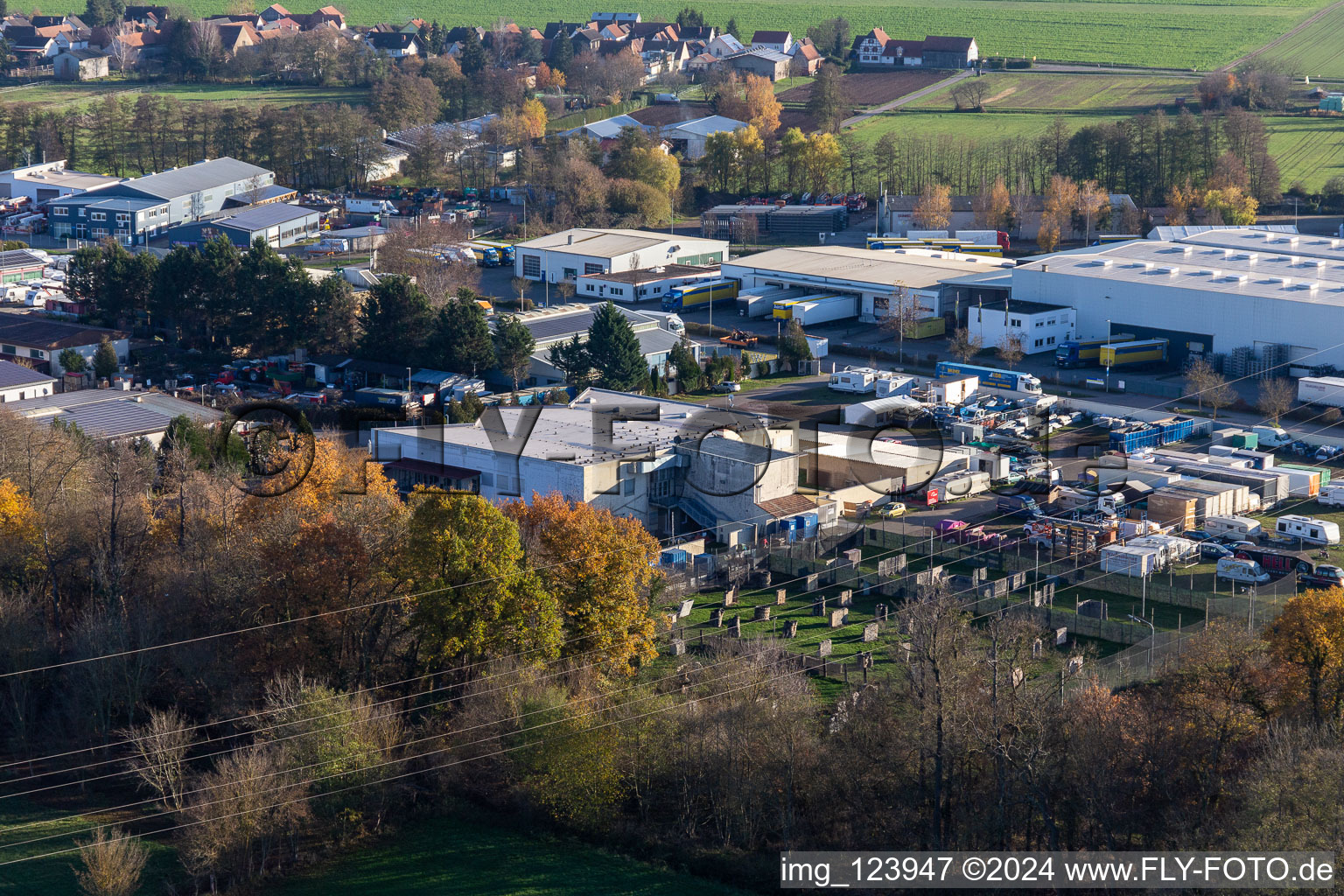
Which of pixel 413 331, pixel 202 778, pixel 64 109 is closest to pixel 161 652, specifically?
pixel 202 778

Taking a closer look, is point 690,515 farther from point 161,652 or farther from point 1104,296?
point 1104,296

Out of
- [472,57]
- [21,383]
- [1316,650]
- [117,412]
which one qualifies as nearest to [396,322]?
[117,412]

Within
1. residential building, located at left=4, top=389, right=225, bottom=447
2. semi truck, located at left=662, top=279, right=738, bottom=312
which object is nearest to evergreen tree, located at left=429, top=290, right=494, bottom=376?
residential building, located at left=4, top=389, right=225, bottom=447

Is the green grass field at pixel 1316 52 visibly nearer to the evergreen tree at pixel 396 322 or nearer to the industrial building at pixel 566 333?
the industrial building at pixel 566 333

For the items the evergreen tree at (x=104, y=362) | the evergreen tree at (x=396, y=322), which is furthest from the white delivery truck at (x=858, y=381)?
the evergreen tree at (x=104, y=362)

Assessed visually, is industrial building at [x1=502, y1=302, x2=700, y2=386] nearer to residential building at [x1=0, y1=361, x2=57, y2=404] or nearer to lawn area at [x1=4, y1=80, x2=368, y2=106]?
residential building at [x1=0, y1=361, x2=57, y2=404]

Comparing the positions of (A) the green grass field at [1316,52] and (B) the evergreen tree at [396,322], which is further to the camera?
(A) the green grass field at [1316,52]
